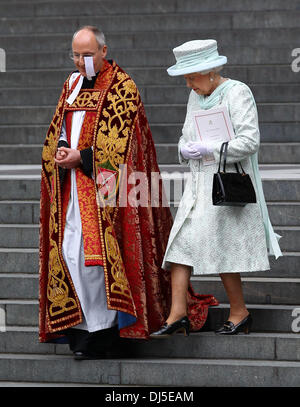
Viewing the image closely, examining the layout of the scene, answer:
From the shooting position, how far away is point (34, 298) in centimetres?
776

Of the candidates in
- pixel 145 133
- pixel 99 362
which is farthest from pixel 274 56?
pixel 99 362

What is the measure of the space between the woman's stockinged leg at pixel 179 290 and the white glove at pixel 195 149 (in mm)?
690

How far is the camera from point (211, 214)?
6.69m

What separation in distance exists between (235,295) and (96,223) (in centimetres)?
99

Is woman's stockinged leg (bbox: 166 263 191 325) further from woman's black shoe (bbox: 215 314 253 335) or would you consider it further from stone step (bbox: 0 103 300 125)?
stone step (bbox: 0 103 300 125)

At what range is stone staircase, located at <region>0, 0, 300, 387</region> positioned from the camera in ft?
22.4

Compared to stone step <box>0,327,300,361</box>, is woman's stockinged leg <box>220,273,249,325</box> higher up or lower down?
higher up

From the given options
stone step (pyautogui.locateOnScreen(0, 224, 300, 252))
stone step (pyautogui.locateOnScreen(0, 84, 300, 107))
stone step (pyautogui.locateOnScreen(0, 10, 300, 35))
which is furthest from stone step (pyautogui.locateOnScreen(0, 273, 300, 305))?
stone step (pyautogui.locateOnScreen(0, 10, 300, 35))

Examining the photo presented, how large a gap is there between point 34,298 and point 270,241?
1.91 meters

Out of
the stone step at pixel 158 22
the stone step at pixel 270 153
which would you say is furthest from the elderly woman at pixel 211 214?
the stone step at pixel 158 22

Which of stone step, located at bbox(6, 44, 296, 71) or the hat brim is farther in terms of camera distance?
stone step, located at bbox(6, 44, 296, 71)

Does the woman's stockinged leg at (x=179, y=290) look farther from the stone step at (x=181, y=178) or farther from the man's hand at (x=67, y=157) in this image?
the stone step at (x=181, y=178)

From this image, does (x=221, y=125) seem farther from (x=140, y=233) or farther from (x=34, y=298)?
(x=34, y=298)

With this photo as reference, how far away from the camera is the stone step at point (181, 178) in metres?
8.42
